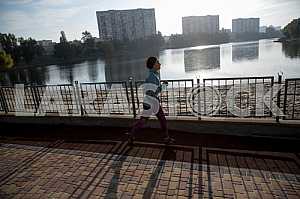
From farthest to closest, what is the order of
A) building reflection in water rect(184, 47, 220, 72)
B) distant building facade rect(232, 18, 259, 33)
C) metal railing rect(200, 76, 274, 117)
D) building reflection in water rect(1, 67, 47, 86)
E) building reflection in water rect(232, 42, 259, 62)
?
distant building facade rect(232, 18, 259, 33) < building reflection in water rect(232, 42, 259, 62) < building reflection in water rect(184, 47, 220, 72) < building reflection in water rect(1, 67, 47, 86) < metal railing rect(200, 76, 274, 117)

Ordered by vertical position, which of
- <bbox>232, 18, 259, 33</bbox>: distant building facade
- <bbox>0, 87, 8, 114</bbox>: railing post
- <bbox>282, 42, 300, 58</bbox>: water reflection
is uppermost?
<bbox>232, 18, 259, 33</bbox>: distant building facade

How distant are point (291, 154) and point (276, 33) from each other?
168877 mm

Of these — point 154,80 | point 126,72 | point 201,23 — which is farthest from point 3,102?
point 201,23

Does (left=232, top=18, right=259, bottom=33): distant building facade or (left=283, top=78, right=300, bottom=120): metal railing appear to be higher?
(left=232, top=18, right=259, bottom=33): distant building facade

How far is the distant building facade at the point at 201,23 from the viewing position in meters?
147

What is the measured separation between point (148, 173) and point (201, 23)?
154448 millimetres

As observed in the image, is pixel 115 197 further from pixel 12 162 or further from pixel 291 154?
pixel 291 154

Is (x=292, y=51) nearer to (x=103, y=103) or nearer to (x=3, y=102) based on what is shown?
(x=103, y=103)

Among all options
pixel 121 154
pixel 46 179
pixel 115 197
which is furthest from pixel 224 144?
pixel 46 179

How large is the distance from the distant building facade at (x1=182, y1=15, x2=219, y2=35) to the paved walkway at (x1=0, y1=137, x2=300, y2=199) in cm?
14865

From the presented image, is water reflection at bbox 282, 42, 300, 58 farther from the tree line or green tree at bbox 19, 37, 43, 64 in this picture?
green tree at bbox 19, 37, 43, 64

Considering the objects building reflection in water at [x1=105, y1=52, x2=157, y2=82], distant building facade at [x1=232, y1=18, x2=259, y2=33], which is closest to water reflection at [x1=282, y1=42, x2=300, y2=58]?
building reflection in water at [x1=105, y1=52, x2=157, y2=82]

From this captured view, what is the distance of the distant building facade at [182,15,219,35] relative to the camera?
147250 mm

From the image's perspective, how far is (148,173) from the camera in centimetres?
382
